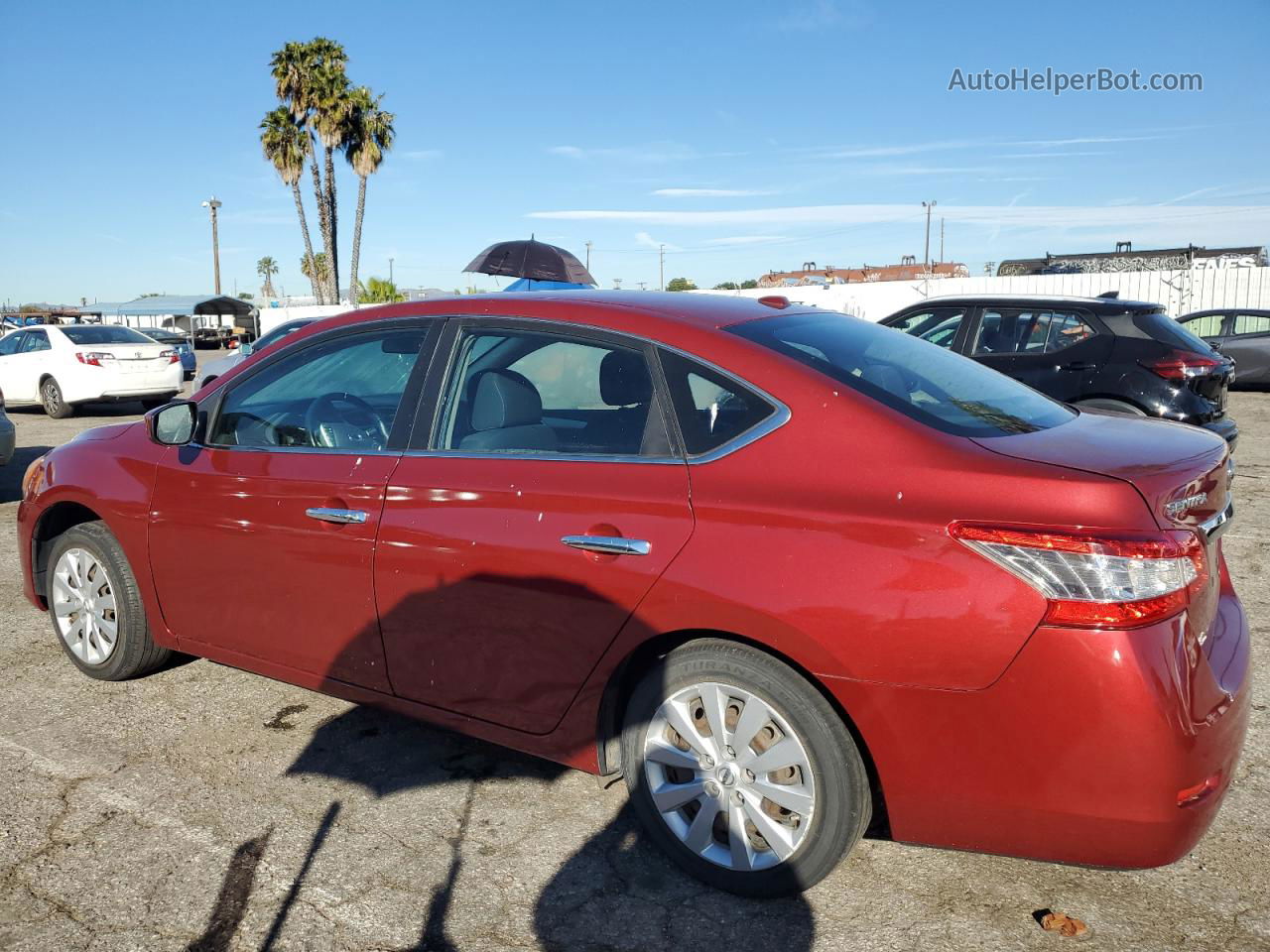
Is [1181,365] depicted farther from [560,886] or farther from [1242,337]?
[1242,337]

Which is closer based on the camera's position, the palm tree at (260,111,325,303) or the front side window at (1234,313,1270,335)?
the front side window at (1234,313,1270,335)

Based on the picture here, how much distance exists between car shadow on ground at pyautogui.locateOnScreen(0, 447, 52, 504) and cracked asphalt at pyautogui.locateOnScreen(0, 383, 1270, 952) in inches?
231

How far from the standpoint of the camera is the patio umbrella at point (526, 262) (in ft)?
42.3

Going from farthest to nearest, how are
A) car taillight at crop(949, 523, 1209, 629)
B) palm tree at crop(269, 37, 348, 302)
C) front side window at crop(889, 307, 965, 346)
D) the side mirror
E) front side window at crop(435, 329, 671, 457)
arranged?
palm tree at crop(269, 37, 348, 302)
front side window at crop(889, 307, 965, 346)
the side mirror
front side window at crop(435, 329, 671, 457)
car taillight at crop(949, 523, 1209, 629)

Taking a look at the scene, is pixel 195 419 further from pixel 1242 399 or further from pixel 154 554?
pixel 1242 399

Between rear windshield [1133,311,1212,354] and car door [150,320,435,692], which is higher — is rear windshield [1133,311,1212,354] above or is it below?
above

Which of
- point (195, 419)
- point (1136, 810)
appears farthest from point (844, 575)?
point (195, 419)

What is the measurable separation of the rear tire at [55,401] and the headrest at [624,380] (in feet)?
48.1

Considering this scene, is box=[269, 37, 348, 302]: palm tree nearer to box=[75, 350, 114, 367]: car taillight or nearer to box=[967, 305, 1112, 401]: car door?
box=[75, 350, 114, 367]: car taillight

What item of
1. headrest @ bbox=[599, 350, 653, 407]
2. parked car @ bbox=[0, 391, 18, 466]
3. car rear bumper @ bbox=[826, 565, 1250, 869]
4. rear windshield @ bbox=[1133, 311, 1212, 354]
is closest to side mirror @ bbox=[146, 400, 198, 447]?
headrest @ bbox=[599, 350, 653, 407]

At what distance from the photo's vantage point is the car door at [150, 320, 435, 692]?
325cm

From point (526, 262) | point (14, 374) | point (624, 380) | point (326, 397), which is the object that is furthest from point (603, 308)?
point (14, 374)

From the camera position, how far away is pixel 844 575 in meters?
2.36

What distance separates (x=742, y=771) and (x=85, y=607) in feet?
9.90
